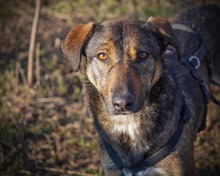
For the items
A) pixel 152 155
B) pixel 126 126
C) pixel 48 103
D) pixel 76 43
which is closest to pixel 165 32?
pixel 76 43

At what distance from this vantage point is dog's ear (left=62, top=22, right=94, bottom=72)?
12.3 ft

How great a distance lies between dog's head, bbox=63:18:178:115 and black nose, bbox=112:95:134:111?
0.5 inches

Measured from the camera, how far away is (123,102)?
3.31 metres

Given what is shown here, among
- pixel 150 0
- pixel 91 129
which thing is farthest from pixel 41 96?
pixel 150 0

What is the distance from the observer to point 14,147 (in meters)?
5.55

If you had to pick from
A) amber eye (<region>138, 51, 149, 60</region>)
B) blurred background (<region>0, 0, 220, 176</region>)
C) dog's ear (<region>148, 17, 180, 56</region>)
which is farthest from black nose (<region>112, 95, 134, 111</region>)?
blurred background (<region>0, 0, 220, 176</region>)

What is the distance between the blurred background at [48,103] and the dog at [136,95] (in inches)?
53.0

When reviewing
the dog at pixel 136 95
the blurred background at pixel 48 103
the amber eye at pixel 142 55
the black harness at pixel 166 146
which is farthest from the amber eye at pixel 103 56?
the blurred background at pixel 48 103

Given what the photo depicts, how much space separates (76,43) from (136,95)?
86 cm

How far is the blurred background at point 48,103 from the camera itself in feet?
17.6

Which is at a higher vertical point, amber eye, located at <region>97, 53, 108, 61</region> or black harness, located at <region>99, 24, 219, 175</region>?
amber eye, located at <region>97, 53, 108, 61</region>

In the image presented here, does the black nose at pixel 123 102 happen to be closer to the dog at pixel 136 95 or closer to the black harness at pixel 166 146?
the dog at pixel 136 95

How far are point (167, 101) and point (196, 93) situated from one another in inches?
33.4

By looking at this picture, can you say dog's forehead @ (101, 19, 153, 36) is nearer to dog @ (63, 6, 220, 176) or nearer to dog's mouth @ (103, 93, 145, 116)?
dog @ (63, 6, 220, 176)
